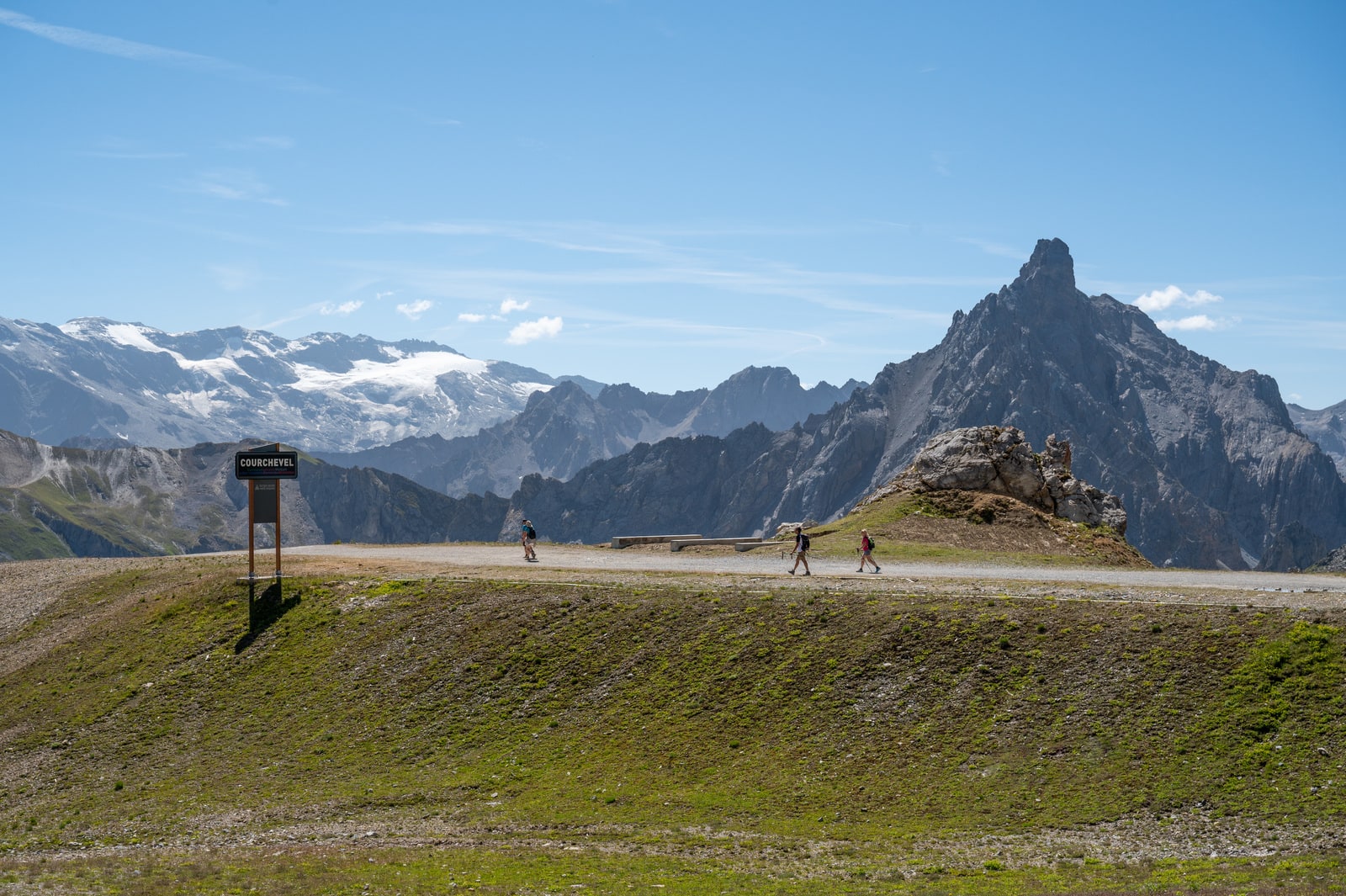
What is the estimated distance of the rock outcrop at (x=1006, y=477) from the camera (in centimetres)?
6775

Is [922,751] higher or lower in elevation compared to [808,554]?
lower

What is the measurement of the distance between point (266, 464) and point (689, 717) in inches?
1079

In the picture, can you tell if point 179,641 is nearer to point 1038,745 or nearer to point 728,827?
point 728,827

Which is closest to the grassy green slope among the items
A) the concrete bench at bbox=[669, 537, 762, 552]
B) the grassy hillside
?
the grassy hillside

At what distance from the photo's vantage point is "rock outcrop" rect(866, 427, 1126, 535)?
67.8 metres

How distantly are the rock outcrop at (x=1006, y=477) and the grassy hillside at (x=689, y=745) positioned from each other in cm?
2759

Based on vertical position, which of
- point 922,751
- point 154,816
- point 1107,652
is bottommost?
point 154,816

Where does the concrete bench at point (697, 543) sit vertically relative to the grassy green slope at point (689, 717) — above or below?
above

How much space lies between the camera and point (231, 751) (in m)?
38.2

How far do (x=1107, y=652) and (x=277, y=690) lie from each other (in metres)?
30.3

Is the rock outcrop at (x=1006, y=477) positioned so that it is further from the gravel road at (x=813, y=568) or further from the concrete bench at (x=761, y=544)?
the gravel road at (x=813, y=568)

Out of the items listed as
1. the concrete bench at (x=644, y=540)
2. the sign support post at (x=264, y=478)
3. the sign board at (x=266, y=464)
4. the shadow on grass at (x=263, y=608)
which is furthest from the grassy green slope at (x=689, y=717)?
the concrete bench at (x=644, y=540)

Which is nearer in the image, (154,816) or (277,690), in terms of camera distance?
(154,816)

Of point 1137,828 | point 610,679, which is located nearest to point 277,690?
point 610,679
